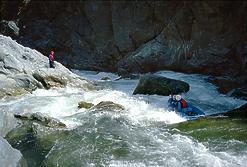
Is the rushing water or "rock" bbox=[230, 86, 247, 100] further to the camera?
"rock" bbox=[230, 86, 247, 100]

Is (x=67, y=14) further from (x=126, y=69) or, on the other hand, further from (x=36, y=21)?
(x=126, y=69)

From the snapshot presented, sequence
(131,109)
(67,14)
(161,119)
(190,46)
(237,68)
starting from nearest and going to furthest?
(161,119)
(131,109)
(237,68)
(190,46)
(67,14)

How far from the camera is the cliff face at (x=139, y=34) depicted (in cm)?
2200

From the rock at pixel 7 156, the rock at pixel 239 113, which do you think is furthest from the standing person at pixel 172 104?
the rock at pixel 7 156

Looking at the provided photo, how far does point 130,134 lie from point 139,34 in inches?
633

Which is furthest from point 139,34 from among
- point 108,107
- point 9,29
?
point 108,107

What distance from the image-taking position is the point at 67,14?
103 feet

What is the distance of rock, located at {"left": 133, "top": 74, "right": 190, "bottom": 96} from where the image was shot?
18781 millimetres

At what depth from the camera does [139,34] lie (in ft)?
90.7

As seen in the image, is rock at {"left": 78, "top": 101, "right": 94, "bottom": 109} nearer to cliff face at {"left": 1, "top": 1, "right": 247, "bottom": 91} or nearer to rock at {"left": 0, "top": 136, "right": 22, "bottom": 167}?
rock at {"left": 0, "top": 136, "right": 22, "bottom": 167}

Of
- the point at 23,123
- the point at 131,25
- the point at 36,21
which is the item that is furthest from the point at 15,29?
the point at 23,123

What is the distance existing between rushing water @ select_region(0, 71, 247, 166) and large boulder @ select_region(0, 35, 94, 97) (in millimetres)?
758

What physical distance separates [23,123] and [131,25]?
16.4 metres

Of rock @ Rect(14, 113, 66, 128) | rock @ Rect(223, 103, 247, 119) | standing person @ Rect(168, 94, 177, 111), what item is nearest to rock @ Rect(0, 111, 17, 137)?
rock @ Rect(14, 113, 66, 128)
